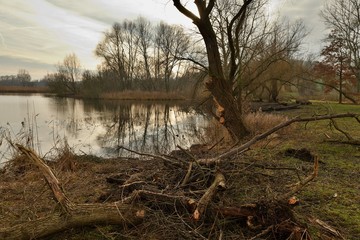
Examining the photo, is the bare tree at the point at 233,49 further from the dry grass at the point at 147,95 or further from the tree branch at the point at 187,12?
the dry grass at the point at 147,95

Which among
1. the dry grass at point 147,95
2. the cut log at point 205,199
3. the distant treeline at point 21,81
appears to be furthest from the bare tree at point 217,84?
the distant treeline at point 21,81

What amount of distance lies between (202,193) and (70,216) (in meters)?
1.58

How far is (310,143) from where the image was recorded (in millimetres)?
9141

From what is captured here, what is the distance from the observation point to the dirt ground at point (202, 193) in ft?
11.0

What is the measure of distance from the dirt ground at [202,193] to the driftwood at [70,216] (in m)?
0.15

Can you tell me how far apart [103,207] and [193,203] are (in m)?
1.07

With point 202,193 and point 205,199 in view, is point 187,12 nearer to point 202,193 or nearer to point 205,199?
point 202,193

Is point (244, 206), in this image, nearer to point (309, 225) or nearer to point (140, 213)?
point (309, 225)

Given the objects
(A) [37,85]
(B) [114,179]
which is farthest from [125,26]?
(B) [114,179]

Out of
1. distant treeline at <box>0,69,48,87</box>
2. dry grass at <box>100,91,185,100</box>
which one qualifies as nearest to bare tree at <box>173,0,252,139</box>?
dry grass at <box>100,91,185,100</box>

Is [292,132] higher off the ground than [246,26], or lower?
lower

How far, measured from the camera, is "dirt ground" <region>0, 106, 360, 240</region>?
3.35 metres

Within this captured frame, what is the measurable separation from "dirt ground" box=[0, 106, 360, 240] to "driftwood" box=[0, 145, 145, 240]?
155 millimetres

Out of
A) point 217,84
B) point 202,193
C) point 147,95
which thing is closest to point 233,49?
point 217,84
